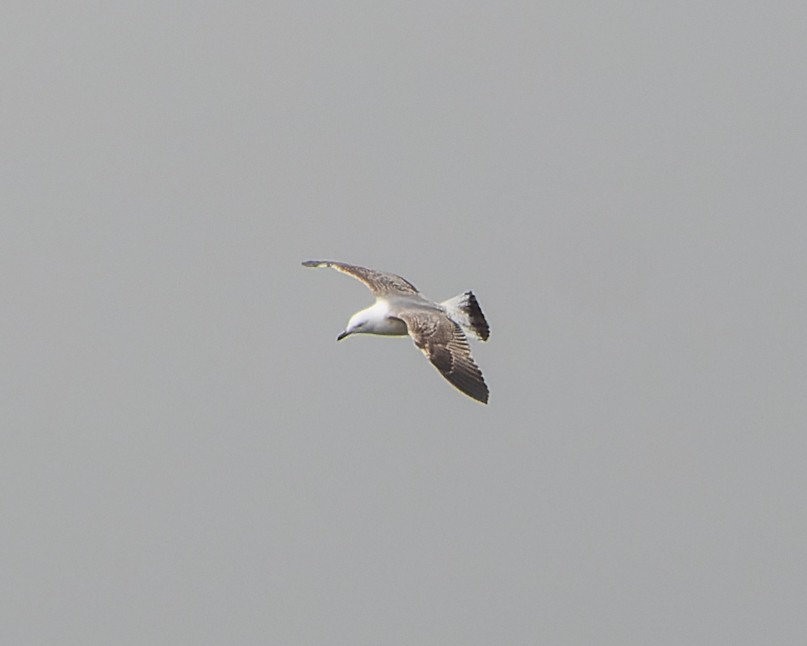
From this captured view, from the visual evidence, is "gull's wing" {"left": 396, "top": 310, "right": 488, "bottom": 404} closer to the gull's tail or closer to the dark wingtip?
the gull's tail

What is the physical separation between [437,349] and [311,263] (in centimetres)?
495

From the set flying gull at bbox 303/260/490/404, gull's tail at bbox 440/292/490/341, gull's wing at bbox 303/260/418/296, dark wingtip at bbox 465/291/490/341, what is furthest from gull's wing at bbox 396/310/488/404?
gull's wing at bbox 303/260/418/296

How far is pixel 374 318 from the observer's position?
96.0 ft

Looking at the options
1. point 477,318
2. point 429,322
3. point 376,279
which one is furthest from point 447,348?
point 376,279

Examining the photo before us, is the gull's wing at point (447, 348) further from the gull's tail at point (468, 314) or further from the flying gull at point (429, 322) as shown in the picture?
the gull's tail at point (468, 314)

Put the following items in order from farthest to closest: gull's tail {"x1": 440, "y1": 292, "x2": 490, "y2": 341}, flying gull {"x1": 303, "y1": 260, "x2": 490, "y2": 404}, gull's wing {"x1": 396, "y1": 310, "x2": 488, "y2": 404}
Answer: gull's tail {"x1": 440, "y1": 292, "x2": 490, "y2": 341} → flying gull {"x1": 303, "y1": 260, "x2": 490, "y2": 404} → gull's wing {"x1": 396, "y1": 310, "x2": 488, "y2": 404}

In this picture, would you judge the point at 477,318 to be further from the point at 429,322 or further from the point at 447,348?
the point at 447,348

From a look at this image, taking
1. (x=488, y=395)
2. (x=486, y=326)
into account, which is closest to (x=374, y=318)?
(x=486, y=326)

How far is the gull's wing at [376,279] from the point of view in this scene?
3064 centimetres

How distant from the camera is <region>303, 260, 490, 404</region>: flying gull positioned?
26734mm

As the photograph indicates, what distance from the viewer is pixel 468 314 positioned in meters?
29.5

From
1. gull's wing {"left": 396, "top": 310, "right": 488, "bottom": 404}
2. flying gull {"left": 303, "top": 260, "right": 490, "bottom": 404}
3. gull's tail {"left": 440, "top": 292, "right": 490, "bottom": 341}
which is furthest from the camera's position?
gull's tail {"left": 440, "top": 292, "right": 490, "bottom": 341}

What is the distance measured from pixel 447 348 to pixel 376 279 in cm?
415

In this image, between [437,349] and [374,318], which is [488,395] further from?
[374,318]
